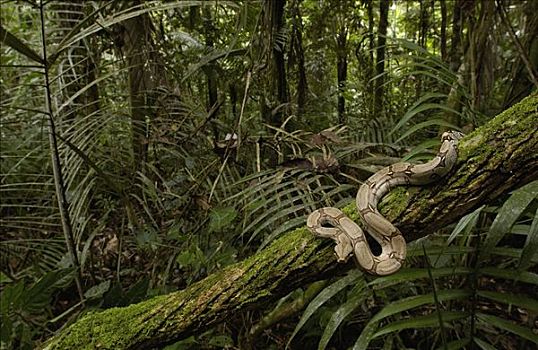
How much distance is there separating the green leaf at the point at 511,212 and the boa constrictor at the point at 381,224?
36 centimetres

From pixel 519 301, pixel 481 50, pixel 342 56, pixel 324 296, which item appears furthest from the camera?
pixel 342 56

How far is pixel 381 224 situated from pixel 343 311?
75 centimetres

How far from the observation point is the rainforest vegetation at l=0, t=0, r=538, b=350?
1.75m

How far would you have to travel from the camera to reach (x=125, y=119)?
11.2 ft

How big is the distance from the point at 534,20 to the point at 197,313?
9.63 ft

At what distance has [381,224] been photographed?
63.4 inches

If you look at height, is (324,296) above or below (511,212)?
below

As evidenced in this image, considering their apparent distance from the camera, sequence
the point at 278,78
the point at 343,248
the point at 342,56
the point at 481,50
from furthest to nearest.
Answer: the point at 342,56
the point at 278,78
the point at 481,50
the point at 343,248

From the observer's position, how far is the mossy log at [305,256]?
4.96ft

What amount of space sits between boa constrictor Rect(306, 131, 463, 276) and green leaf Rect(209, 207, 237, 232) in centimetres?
87

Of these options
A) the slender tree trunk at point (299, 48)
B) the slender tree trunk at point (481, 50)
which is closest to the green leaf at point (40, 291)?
the slender tree trunk at point (299, 48)

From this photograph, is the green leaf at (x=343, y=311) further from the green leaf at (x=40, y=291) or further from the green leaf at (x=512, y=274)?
the green leaf at (x=40, y=291)

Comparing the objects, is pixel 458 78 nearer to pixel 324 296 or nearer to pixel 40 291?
pixel 324 296

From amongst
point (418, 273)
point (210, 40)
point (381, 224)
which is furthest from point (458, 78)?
point (210, 40)
